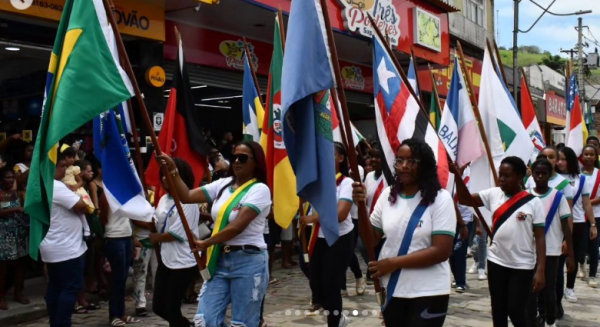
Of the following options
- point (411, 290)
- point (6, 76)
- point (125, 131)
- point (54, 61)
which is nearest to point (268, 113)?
point (125, 131)

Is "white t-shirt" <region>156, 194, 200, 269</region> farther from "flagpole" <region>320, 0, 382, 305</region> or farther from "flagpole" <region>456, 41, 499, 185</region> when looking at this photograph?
"flagpole" <region>456, 41, 499, 185</region>

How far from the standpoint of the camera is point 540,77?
1484 inches

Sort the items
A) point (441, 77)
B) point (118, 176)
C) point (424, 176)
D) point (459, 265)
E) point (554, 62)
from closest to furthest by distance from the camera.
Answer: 1. point (424, 176)
2. point (118, 176)
3. point (459, 265)
4. point (441, 77)
5. point (554, 62)

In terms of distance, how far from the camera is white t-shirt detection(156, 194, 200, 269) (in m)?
5.97

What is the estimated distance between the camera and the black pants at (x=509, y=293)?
18.2 feet

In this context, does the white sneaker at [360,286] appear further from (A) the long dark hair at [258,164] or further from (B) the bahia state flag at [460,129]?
(A) the long dark hair at [258,164]

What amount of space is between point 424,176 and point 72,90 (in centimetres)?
248

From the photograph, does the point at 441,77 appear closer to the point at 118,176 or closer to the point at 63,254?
the point at 63,254

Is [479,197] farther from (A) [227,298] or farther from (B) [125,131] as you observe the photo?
(B) [125,131]

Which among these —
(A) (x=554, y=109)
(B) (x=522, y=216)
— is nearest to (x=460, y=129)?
(B) (x=522, y=216)

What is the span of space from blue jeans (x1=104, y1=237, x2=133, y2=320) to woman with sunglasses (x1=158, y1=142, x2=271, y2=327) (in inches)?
105

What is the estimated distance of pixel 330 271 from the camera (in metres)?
6.57

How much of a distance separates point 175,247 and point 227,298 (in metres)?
1.17

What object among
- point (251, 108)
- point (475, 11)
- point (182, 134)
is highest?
point (475, 11)
